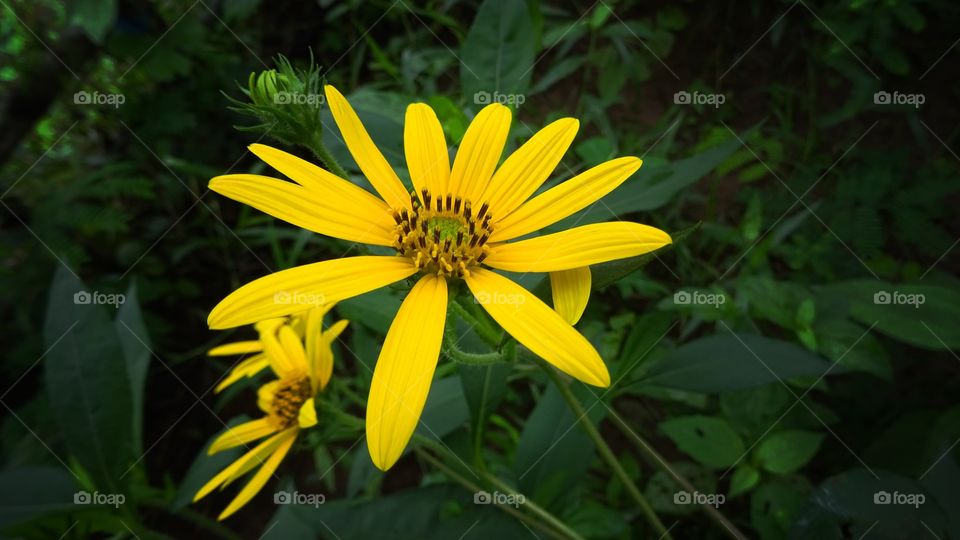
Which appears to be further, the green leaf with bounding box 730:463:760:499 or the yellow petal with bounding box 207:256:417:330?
Answer: the green leaf with bounding box 730:463:760:499

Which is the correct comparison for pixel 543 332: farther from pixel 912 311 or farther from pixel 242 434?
pixel 912 311

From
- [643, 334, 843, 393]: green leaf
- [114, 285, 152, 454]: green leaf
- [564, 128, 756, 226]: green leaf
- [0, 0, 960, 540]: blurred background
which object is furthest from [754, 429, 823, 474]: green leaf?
[114, 285, 152, 454]: green leaf

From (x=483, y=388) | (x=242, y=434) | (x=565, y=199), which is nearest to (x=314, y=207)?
(x=565, y=199)

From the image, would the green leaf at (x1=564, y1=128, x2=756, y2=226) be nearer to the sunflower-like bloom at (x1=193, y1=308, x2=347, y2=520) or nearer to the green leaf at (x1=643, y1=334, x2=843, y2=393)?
the green leaf at (x1=643, y1=334, x2=843, y2=393)

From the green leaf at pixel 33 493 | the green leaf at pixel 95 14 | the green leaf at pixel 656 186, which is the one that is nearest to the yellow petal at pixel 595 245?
the green leaf at pixel 656 186

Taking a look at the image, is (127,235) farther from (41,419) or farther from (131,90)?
(41,419)

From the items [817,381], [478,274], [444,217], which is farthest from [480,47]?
[817,381]

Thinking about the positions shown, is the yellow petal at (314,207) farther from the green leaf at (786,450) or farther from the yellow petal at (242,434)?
the green leaf at (786,450)

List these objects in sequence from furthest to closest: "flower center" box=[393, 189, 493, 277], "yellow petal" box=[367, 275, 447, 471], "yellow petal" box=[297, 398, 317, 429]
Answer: "yellow petal" box=[297, 398, 317, 429] < "flower center" box=[393, 189, 493, 277] < "yellow petal" box=[367, 275, 447, 471]
